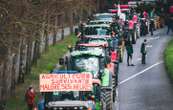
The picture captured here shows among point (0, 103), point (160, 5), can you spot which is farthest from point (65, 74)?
point (160, 5)

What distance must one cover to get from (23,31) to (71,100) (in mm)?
4871

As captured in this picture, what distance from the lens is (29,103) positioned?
26672mm

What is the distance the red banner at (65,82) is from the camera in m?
21.3

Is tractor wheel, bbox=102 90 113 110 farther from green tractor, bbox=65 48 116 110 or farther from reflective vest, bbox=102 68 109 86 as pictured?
reflective vest, bbox=102 68 109 86

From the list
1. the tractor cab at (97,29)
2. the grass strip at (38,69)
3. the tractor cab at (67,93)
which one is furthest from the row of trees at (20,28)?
the tractor cab at (67,93)

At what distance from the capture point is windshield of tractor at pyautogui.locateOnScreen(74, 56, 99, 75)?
26445 mm

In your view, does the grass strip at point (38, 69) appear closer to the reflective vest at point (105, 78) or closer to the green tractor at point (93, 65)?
the green tractor at point (93, 65)

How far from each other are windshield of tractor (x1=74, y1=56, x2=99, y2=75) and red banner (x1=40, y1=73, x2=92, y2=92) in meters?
4.97

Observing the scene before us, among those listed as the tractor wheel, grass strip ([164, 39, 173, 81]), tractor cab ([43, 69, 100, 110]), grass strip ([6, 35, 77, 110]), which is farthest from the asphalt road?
tractor cab ([43, 69, 100, 110])

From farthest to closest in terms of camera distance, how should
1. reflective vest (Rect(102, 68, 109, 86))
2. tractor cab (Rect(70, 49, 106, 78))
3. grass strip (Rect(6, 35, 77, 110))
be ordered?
grass strip (Rect(6, 35, 77, 110)) < tractor cab (Rect(70, 49, 106, 78)) < reflective vest (Rect(102, 68, 109, 86))

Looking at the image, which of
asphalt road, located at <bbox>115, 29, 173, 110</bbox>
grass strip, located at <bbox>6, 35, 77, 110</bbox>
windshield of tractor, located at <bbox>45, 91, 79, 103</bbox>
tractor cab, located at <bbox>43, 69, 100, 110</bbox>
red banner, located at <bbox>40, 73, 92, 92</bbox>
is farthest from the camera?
grass strip, located at <bbox>6, 35, 77, 110</bbox>

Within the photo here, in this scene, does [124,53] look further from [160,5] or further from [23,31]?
[160,5]

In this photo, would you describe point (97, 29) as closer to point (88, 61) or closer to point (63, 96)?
point (88, 61)

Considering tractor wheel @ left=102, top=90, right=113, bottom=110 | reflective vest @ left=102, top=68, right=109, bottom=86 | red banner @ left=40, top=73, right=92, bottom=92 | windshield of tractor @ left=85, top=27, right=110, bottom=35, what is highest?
windshield of tractor @ left=85, top=27, right=110, bottom=35
